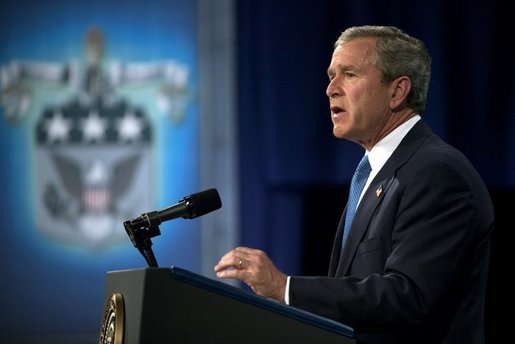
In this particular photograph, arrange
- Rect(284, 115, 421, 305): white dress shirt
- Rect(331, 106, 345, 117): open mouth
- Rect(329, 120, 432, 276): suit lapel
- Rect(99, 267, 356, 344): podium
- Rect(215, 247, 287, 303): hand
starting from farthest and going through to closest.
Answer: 1. Rect(331, 106, 345, 117): open mouth
2. Rect(284, 115, 421, 305): white dress shirt
3. Rect(329, 120, 432, 276): suit lapel
4. Rect(215, 247, 287, 303): hand
5. Rect(99, 267, 356, 344): podium

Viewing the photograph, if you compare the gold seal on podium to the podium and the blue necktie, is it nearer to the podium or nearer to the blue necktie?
the podium

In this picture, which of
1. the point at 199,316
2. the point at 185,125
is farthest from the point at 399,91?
the point at 185,125

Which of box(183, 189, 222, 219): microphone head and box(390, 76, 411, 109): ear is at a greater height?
box(390, 76, 411, 109): ear

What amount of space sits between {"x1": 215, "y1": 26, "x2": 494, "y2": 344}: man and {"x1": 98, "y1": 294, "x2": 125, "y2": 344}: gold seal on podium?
207mm

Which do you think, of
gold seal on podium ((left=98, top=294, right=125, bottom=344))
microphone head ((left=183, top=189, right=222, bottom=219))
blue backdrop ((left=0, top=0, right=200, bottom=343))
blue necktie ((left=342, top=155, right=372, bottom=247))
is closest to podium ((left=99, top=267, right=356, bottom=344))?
gold seal on podium ((left=98, top=294, right=125, bottom=344))

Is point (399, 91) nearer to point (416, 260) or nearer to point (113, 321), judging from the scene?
point (416, 260)

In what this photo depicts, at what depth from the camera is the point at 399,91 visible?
220 centimetres

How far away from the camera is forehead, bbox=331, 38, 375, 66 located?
2189 millimetres

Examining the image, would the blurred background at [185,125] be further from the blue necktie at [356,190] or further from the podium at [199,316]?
the podium at [199,316]

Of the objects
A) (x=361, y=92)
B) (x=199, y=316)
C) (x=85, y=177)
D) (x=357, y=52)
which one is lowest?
(x=85, y=177)

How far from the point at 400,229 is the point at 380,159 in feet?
1.05

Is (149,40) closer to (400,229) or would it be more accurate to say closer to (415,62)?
(415,62)

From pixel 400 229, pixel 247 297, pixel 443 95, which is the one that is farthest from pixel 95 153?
pixel 247 297

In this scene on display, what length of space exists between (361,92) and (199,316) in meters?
0.97
